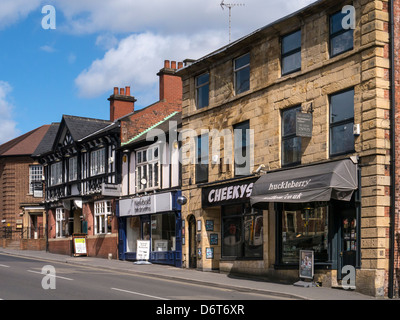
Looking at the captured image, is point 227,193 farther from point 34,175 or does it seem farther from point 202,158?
point 34,175

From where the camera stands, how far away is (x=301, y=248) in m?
21.4

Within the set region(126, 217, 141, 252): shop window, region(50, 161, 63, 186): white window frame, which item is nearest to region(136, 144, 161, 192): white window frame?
region(126, 217, 141, 252): shop window

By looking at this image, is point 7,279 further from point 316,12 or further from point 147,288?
point 316,12

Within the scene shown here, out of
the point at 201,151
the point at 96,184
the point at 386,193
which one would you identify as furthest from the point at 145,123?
the point at 386,193

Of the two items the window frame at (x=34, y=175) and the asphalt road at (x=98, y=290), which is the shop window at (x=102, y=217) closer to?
the asphalt road at (x=98, y=290)

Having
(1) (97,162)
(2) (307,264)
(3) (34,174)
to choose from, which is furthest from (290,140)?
(3) (34,174)

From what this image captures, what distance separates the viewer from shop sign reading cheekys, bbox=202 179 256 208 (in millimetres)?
23609

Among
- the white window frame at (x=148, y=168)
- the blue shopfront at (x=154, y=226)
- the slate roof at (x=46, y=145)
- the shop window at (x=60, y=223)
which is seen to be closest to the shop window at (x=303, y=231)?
the blue shopfront at (x=154, y=226)

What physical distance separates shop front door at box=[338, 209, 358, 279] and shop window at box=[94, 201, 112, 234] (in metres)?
17.5

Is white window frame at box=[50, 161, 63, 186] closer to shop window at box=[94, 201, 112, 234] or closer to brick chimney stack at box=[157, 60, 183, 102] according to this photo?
shop window at box=[94, 201, 112, 234]

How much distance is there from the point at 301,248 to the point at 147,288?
590cm

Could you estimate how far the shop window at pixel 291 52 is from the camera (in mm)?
21781

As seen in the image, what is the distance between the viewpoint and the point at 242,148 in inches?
958

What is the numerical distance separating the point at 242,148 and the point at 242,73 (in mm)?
3010
